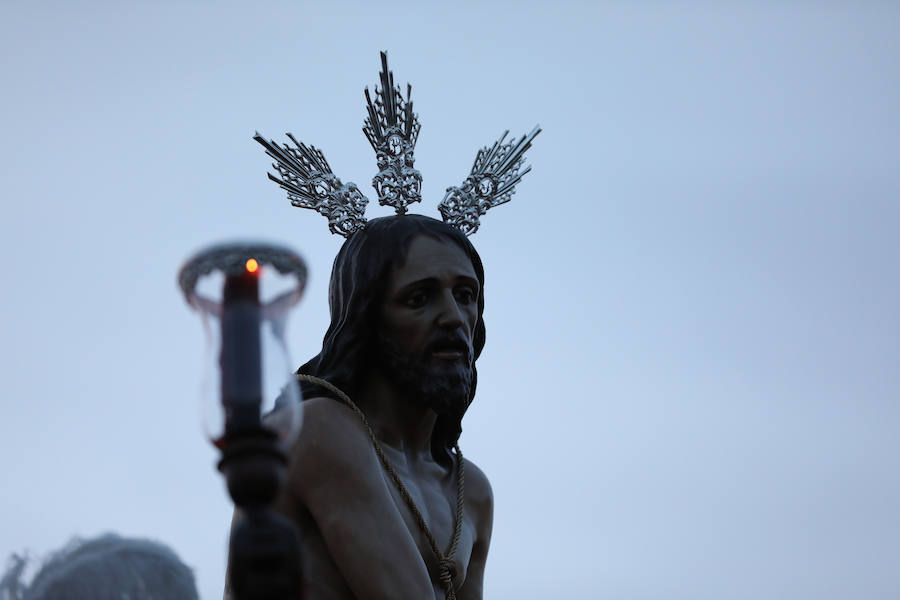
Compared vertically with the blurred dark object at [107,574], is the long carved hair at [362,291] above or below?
above

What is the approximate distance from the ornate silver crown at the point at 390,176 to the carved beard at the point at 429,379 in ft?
2.30

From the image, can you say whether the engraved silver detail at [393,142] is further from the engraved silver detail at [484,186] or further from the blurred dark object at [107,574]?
the blurred dark object at [107,574]

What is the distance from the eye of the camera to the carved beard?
4793 millimetres

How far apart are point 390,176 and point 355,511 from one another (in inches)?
63.7

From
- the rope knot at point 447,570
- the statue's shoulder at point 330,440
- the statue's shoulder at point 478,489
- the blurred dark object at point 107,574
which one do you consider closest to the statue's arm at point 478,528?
the statue's shoulder at point 478,489

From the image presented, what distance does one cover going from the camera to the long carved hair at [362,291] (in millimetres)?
4910

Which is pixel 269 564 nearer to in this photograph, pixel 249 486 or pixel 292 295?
pixel 249 486

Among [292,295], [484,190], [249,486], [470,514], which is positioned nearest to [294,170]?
[484,190]

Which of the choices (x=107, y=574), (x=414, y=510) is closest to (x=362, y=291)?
(x=414, y=510)

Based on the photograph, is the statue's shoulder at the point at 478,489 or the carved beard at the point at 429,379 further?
the statue's shoulder at the point at 478,489

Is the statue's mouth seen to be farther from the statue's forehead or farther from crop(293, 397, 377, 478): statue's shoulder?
crop(293, 397, 377, 478): statue's shoulder

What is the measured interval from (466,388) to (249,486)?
7.82ft

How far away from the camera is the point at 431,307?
485 centimetres

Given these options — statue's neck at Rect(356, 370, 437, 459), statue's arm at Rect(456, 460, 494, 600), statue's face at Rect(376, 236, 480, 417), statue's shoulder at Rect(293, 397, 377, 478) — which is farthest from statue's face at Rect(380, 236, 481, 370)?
statue's arm at Rect(456, 460, 494, 600)
